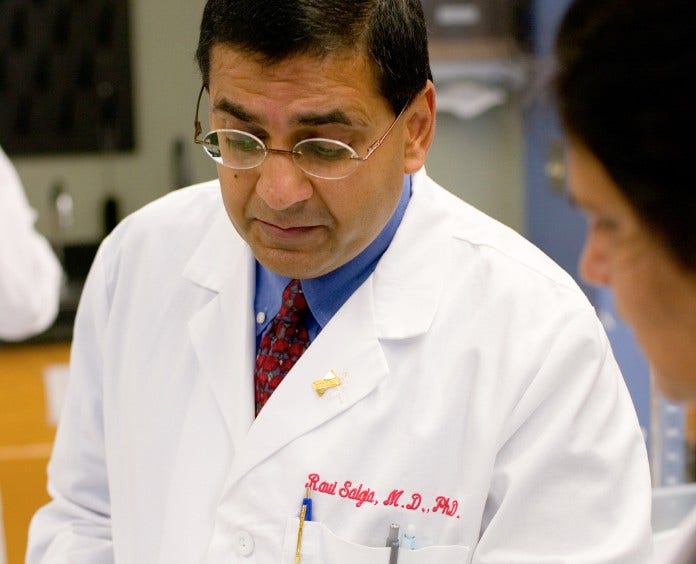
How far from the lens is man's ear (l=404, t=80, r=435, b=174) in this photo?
130 cm

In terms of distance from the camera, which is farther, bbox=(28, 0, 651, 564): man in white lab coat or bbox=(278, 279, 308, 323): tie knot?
bbox=(278, 279, 308, 323): tie knot

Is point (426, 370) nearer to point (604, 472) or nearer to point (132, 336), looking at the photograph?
point (604, 472)

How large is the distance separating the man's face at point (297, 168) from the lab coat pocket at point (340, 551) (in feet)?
1.03

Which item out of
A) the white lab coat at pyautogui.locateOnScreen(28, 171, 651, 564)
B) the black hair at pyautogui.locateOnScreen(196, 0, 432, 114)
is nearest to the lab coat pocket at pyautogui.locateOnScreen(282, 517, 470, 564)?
the white lab coat at pyautogui.locateOnScreen(28, 171, 651, 564)

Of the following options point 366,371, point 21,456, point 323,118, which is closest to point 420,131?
point 323,118

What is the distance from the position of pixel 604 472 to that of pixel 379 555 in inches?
11.1

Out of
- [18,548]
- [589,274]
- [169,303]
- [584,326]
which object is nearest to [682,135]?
[589,274]

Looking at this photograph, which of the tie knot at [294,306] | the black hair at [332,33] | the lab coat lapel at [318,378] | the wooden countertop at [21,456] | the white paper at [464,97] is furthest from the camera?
the white paper at [464,97]

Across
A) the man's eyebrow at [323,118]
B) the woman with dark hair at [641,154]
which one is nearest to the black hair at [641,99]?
the woman with dark hair at [641,154]

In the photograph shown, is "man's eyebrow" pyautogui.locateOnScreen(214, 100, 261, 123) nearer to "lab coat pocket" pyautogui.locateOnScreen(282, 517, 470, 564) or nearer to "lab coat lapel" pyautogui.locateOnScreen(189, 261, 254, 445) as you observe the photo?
"lab coat lapel" pyautogui.locateOnScreen(189, 261, 254, 445)

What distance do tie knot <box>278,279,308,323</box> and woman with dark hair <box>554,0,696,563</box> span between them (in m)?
0.58

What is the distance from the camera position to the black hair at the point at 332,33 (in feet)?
3.76

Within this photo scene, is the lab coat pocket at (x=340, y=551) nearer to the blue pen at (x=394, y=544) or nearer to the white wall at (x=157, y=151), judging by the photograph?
the blue pen at (x=394, y=544)

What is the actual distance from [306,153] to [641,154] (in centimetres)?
54
